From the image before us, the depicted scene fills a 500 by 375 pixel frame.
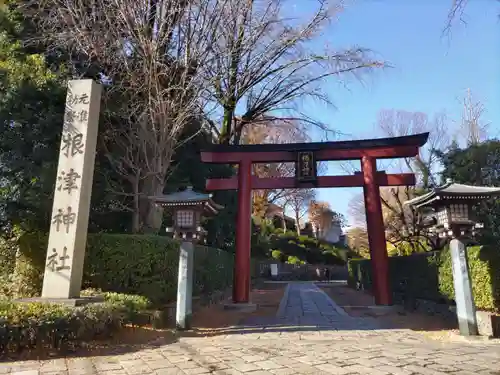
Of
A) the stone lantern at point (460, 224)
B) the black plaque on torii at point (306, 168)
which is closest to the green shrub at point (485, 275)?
the stone lantern at point (460, 224)

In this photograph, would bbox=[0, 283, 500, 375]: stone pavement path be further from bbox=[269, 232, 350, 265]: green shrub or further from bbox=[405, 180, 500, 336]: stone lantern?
bbox=[269, 232, 350, 265]: green shrub

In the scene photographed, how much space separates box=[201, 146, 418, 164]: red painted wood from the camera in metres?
12.0

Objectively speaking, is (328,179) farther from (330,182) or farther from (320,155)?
(320,155)

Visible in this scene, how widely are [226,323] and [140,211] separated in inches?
199

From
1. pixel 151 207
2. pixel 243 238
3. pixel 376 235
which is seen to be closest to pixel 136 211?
pixel 151 207

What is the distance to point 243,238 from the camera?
12.1 m

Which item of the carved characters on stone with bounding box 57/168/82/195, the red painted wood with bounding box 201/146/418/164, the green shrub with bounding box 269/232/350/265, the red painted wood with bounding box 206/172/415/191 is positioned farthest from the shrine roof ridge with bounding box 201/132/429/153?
the green shrub with bounding box 269/232/350/265

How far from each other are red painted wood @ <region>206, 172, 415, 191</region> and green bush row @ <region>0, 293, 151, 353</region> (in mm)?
6199

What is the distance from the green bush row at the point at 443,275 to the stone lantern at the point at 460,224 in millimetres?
562

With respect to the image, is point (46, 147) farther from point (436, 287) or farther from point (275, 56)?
point (436, 287)

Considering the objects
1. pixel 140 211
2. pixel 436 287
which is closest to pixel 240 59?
pixel 140 211

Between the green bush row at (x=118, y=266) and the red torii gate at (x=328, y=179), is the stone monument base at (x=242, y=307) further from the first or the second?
the green bush row at (x=118, y=266)

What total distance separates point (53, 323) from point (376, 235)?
9022 mm

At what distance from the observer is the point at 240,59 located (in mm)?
15117
